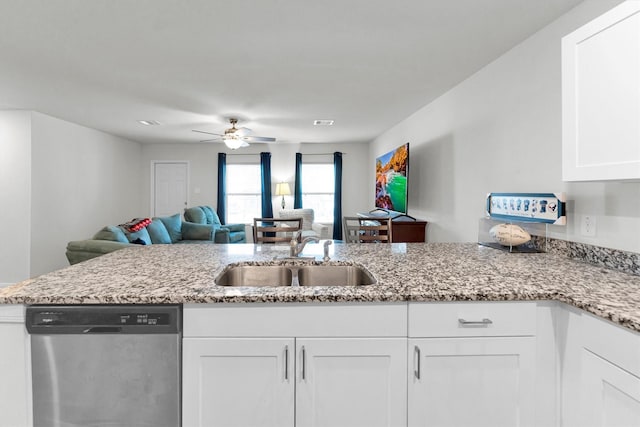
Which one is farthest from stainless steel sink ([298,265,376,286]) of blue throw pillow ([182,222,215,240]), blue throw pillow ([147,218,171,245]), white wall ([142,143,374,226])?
white wall ([142,143,374,226])

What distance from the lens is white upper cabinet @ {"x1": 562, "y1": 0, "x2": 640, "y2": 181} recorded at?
1204mm

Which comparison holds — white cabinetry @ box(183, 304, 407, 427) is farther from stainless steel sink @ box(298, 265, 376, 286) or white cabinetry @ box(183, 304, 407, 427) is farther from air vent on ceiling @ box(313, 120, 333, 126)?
air vent on ceiling @ box(313, 120, 333, 126)

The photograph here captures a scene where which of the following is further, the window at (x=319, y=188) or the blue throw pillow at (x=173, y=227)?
the window at (x=319, y=188)

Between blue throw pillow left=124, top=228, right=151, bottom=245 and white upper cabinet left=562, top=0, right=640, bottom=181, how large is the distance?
416 centimetres

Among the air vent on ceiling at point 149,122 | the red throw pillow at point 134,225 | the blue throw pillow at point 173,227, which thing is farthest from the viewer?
the blue throw pillow at point 173,227

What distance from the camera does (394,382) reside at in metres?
1.21

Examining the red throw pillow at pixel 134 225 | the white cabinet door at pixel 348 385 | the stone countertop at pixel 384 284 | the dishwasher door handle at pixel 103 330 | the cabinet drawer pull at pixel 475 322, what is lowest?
the white cabinet door at pixel 348 385

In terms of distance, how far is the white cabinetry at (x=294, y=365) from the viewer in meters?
1.20

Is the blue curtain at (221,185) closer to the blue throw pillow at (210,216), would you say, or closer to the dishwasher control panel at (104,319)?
the blue throw pillow at (210,216)

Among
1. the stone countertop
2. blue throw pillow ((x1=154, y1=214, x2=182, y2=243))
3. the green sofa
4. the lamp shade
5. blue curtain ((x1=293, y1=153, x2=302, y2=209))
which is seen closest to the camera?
the stone countertop

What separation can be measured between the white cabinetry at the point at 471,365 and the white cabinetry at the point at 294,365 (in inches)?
2.7

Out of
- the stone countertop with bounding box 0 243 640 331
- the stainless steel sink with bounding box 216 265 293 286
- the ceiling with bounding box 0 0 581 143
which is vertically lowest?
the stainless steel sink with bounding box 216 265 293 286

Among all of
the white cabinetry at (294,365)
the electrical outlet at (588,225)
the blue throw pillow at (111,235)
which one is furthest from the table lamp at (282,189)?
the white cabinetry at (294,365)

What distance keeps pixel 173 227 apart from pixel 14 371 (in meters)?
4.49
